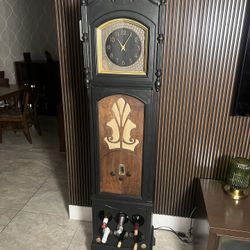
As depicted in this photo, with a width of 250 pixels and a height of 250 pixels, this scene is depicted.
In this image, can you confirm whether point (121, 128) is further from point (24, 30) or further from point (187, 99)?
point (24, 30)

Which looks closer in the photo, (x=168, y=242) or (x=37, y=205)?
(x=168, y=242)

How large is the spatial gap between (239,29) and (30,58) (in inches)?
142

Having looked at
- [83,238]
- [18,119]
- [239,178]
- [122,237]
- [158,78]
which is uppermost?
[158,78]

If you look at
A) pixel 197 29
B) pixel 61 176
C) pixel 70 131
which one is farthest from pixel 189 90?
pixel 61 176

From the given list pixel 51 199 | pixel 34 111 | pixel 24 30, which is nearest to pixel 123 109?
pixel 51 199

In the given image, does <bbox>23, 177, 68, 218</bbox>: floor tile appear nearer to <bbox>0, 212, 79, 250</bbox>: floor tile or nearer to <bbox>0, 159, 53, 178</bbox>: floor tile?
<bbox>0, 212, 79, 250</bbox>: floor tile

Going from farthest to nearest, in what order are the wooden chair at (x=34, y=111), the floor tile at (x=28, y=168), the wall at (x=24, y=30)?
the wall at (x=24, y=30), the wooden chair at (x=34, y=111), the floor tile at (x=28, y=168)

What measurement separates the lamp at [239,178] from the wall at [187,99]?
14 centimetres

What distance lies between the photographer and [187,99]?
1405 millimetres

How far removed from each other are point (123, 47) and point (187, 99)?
53cm

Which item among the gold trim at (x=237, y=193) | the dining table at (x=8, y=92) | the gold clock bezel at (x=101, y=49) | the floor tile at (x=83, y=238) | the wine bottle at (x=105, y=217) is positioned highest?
the gold clock bezel at (x=101, y=49)

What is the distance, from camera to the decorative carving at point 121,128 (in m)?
1.16

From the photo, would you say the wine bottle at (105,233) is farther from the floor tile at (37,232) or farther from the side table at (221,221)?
the side table at (221,221)

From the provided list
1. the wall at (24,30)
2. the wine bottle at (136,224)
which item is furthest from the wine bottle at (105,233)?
the wall at (24,30)
